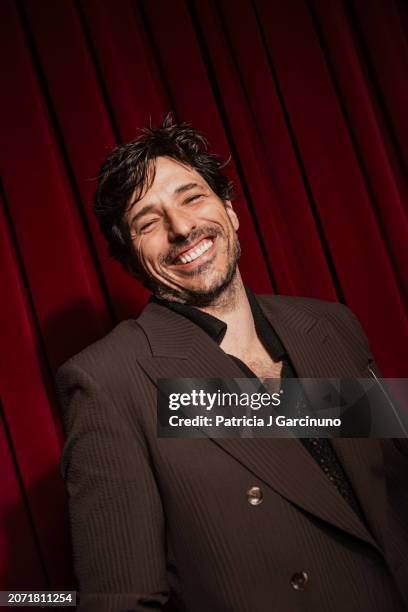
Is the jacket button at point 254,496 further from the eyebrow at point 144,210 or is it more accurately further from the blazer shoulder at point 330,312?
the eyebrow at point 144,210

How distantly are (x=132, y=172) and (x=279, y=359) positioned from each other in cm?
50

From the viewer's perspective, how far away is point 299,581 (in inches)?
33.7

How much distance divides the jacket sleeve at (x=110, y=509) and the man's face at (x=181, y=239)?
305 millimetres

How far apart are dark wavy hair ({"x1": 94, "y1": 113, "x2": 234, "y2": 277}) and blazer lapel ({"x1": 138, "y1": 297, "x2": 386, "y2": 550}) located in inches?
8.0

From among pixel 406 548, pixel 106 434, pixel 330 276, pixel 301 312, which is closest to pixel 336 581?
pixel 406 548

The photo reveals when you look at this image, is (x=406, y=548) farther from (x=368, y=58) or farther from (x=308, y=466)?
(x=368, y=58)

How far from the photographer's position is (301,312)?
123 cm

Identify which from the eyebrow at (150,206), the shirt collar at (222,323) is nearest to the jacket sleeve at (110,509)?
the shirt collar at (222,323)

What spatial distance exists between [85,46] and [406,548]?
4.67 ft

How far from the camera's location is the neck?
1130 mm

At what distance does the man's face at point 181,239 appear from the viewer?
112 cm

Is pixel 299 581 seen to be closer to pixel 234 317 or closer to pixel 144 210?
pixel 234 317

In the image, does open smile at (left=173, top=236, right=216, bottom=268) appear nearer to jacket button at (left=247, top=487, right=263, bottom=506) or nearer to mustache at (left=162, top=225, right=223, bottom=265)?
mustache at (left=162, top=225, right=223, bottom=265)

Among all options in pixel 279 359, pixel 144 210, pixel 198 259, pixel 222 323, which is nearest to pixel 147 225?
pixel 144 210
